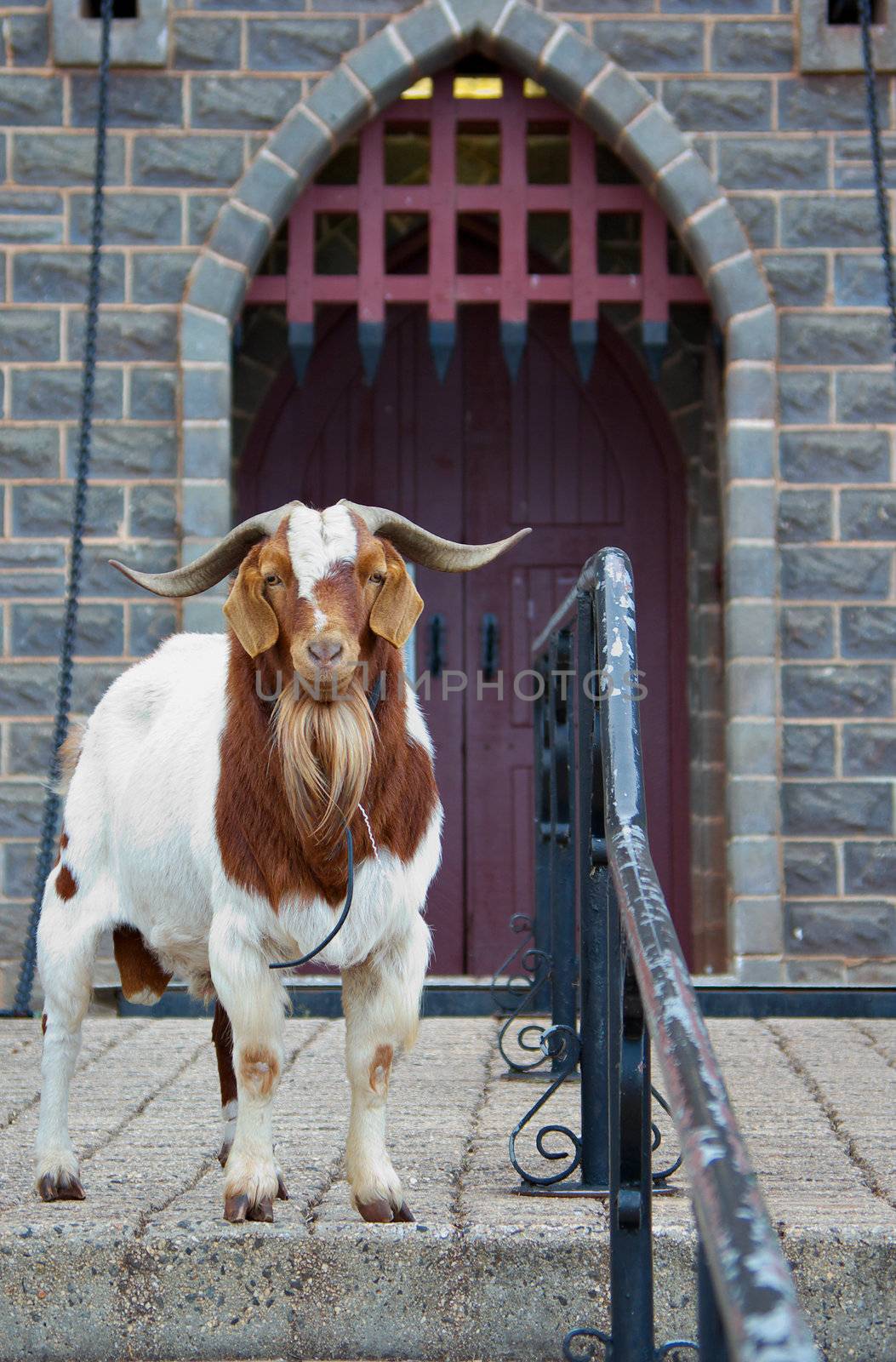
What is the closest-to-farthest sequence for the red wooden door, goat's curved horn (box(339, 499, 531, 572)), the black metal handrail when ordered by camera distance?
the black metal handrail → goat's curved horn (box(339, 499, 531, 572)) → the red wooden door

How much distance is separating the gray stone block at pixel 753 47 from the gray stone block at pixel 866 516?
5.40 feet

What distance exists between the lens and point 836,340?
6297 millimetres

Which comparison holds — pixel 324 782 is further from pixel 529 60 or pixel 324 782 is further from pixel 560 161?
pixel 560 161

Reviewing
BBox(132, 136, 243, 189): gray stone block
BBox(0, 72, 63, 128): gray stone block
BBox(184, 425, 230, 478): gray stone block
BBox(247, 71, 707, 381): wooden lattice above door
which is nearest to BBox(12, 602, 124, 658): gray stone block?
BBox(184, 425, 230, 478): gray stone block

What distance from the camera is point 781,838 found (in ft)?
20.5

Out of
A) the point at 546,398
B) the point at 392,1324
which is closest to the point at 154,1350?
the point at 392,1324

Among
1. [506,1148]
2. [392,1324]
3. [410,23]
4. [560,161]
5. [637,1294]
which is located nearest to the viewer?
[637,1294]

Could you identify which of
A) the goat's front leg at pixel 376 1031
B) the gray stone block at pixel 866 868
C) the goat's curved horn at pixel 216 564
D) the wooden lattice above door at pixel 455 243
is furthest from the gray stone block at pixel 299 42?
the goat's front leg at pixel 376 1031

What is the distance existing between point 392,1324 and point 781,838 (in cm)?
398

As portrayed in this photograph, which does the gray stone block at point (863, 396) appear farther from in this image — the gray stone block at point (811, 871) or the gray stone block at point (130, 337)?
the gray stone block at point (130, 337)

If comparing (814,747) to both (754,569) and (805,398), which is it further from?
Result: (805,398)

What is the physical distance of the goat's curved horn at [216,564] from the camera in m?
2.78

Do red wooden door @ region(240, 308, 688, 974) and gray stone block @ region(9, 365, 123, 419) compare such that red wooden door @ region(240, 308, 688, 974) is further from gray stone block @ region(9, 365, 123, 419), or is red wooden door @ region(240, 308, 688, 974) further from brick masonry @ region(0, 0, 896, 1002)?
gray stone block @ region(9, 365, 123, 419)

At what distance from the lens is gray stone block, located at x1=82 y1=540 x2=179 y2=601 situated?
621 centimetres
